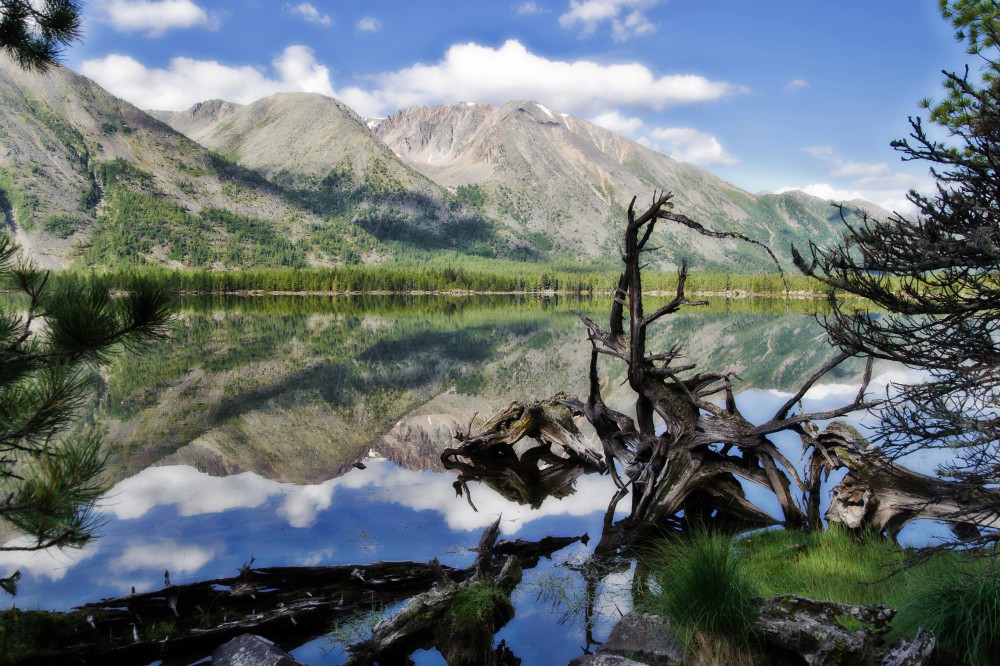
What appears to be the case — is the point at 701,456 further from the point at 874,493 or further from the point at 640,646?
the point at 640,646

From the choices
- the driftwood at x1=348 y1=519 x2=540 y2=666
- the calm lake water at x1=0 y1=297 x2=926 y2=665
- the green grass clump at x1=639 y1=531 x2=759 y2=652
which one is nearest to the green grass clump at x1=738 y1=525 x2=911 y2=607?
the green grass clump at x1=639 y1=531 x2=759 y2=652

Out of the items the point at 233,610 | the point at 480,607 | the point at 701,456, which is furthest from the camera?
the point at 701,456

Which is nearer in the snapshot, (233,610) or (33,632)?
(33,632)

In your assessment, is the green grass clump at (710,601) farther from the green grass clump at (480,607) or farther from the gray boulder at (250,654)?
the gray boulder at (250,654)

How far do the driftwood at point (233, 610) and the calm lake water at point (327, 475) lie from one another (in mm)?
508

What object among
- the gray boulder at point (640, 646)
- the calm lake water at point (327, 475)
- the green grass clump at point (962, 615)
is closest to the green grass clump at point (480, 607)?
the calm lake water at point (327, 475)

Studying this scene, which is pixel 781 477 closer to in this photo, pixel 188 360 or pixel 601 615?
pixel 601 615

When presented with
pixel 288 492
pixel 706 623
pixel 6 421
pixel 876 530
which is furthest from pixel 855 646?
pixel 288 492

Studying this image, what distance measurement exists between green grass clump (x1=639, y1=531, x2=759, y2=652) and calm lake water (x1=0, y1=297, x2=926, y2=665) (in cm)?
146

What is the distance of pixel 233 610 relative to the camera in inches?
294

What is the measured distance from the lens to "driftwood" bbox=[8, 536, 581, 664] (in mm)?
6676

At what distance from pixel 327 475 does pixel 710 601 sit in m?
10.8

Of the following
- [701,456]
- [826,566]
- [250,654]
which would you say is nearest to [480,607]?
[250,654]

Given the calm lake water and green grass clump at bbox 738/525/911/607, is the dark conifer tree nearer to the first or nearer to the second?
green grass clump at bbox 738/525/911/607
